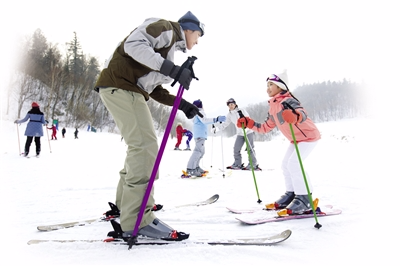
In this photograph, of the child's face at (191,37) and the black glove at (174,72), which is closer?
the black glove at (174,72)

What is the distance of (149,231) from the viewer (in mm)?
2170

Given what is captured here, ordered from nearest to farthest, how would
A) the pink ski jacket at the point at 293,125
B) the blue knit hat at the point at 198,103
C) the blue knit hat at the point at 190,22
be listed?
the blue knit hat at the point at 190,22
the pink ski jacket at the point at 293,125
the blue knit hat at the point at 198,103

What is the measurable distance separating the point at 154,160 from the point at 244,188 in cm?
327

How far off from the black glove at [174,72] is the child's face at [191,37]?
61 centimetres

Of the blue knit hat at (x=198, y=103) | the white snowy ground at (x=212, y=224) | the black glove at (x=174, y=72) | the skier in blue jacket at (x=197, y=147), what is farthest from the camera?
the blue knit hat at (x=198, y=103)

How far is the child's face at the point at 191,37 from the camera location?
2572 mm

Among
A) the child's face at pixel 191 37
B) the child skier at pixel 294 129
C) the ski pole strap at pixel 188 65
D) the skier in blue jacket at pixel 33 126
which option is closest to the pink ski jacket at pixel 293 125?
the child skier at pixel 294 129

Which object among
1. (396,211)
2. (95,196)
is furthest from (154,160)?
(396,211)

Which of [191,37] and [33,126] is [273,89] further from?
[33,126]

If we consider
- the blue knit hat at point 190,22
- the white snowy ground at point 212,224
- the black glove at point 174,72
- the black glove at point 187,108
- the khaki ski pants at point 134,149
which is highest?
the blue knit hat at point 190,22

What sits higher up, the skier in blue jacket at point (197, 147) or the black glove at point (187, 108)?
the black glove at point (187, 108)

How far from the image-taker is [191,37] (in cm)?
260

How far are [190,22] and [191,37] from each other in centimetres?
14

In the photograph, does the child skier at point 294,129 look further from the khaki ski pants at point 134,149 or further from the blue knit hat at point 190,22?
the khaki ski pants at point 134,149
